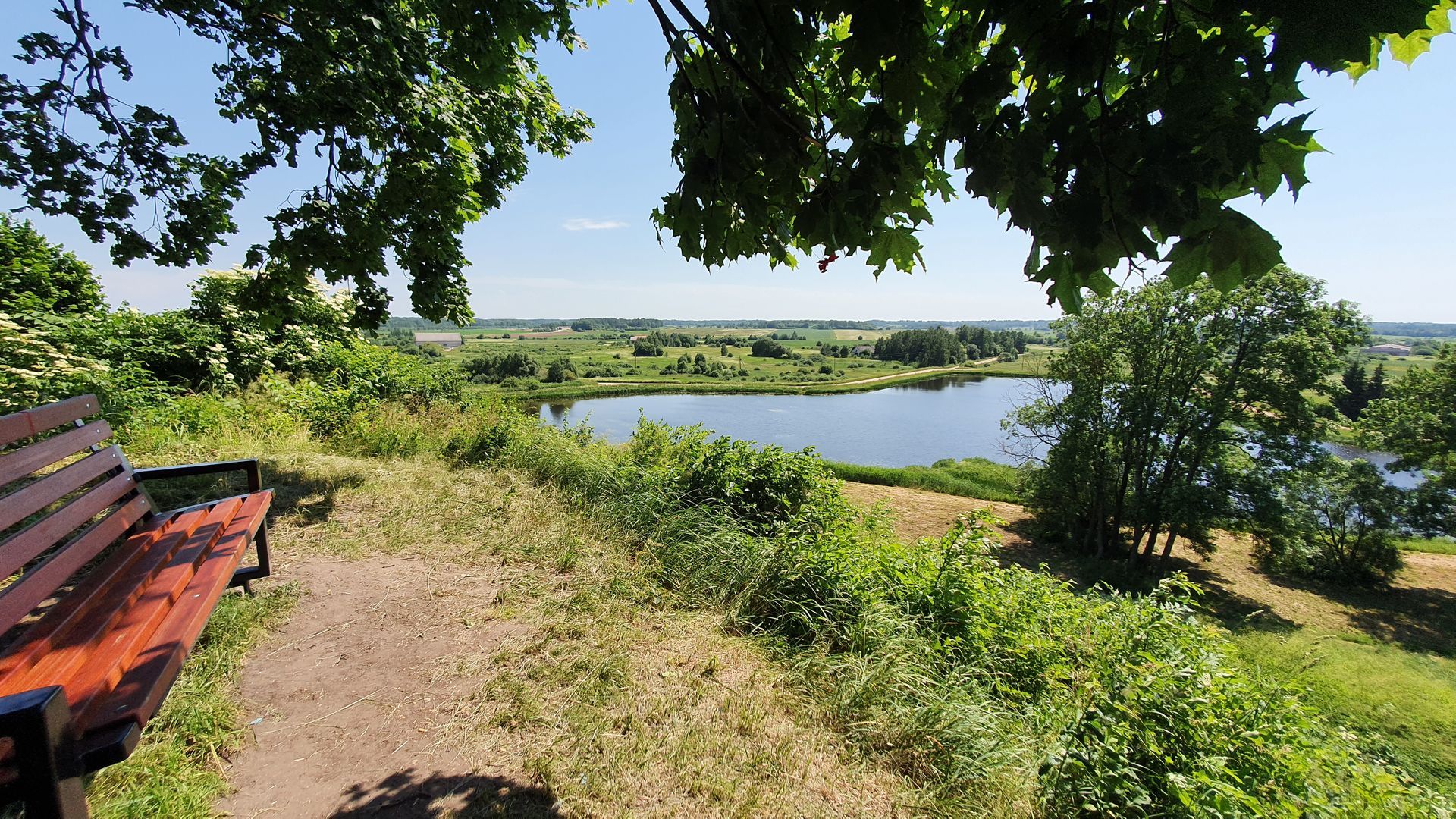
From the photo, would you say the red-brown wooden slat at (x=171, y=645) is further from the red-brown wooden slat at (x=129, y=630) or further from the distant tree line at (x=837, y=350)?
the distant tree line at (x=837, y=350)

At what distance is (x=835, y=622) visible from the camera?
10.2ft

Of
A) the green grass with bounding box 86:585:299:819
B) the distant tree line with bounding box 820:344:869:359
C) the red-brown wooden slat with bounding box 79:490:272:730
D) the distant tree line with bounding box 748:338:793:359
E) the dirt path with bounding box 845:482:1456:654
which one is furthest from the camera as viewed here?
the distant tree line with bounding box 748:338:793:359

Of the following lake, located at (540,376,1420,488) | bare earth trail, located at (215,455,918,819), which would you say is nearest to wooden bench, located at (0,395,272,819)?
bare earth trail, located at (215,455,918,819)

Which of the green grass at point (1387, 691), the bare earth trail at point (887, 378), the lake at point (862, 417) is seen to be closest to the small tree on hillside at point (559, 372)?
the bare earth trail at point (887, 378)

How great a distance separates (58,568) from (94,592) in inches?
5.4

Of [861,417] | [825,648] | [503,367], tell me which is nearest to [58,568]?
[825,648]

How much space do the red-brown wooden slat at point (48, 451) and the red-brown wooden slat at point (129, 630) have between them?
561 millimetres

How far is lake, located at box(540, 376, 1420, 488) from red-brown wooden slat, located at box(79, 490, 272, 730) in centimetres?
2256

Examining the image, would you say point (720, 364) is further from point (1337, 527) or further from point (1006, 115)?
point (1006, 115)

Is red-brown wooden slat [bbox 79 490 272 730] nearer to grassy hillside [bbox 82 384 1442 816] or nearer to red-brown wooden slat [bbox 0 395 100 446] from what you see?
grassy hillside [bbox 82 384 1442 816]

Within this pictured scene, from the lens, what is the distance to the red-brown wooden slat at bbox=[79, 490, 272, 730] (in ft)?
4.58

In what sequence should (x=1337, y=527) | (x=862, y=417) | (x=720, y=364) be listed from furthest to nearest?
(x=720, y=364)
(x=862, y=417)
(x=1337, y=527)

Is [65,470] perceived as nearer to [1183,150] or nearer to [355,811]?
→ [355,811]

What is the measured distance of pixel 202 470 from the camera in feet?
10.3
